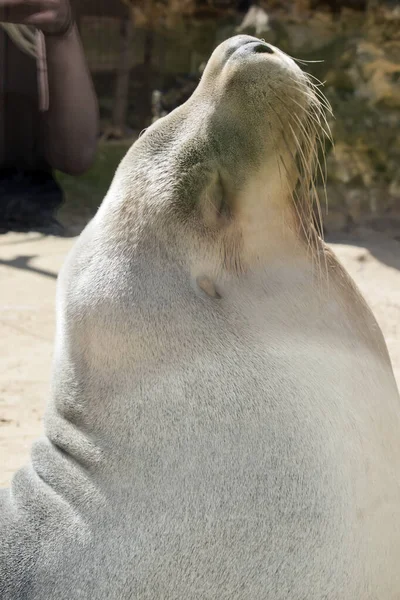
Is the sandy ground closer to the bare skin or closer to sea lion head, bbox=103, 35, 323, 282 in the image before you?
the bare skin

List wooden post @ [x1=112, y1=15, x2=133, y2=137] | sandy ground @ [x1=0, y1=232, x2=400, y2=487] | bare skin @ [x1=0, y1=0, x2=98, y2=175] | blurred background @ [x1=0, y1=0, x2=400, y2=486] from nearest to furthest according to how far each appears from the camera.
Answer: bare skin @ [x1=0, y1=0, x2=98, y2=175] → sandy ground @ [x1=0, y1=232, x2=400, y2=487] → blurred background @ [x1=0, y1=0, x2=400, y2=486] → wooden post @ [x1=112, y1=15, x2=133, y2=137]

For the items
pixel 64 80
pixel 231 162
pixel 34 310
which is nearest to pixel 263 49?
pixel 231 162

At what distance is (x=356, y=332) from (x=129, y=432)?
47cm

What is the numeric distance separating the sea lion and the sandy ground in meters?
1.40

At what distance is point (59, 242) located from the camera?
294 inches

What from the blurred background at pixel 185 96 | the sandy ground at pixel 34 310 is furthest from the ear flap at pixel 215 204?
the blurred background at pixel 185 96

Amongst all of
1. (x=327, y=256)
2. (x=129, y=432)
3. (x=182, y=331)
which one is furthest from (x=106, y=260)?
(x=327, y=256)

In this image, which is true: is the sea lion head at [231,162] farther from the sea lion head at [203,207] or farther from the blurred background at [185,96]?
the blurred background at [185,96]

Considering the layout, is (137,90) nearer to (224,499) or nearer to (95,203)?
(95,203)

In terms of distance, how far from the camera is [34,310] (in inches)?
216

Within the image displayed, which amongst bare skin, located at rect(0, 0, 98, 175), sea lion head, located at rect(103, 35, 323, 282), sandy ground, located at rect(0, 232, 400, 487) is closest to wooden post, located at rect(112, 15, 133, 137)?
sandy ground, located at rect(0, 232, 400, 487)

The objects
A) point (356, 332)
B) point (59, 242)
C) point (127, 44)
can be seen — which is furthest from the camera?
point (127, 44)

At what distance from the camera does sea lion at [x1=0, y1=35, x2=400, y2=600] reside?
1.60 metres

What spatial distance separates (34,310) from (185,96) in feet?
12.4
